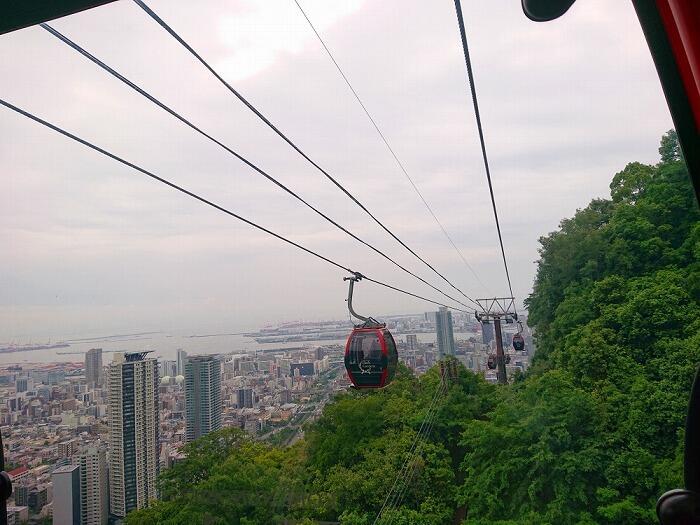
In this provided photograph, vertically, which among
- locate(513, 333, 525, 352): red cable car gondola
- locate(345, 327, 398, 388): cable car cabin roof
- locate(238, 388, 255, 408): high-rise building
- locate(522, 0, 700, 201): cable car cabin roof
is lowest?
locate(238, 388, 255, 408): high-rise building

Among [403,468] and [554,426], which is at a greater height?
[554,426]

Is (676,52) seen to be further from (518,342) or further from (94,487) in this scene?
(518,342)

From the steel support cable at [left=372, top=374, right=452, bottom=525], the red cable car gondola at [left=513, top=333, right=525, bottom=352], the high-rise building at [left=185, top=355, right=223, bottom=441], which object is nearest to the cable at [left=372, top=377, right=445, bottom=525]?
the steel support cable at [left=372, top=374, right=452, bottom=525]

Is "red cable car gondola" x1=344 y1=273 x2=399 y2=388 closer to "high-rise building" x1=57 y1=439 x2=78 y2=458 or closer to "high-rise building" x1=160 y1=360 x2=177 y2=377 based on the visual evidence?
"high-rise building" x1=57 y1=439 x2=78 y2=458

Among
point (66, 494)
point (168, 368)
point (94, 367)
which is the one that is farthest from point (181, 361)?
point (66, 494)

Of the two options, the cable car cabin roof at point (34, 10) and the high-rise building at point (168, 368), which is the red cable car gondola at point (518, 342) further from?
the cable car cabin roof at point (34, 10)

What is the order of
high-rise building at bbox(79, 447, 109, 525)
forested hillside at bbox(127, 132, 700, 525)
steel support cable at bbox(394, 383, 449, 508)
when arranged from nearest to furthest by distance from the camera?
high-rise building at bbox(79, 447, 109, 525)
forested hillside at bbox(127, 132, 700, 525)
steel support cable at bbox(394, 383, 449, 508)

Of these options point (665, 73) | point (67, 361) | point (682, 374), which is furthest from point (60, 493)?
point (682, 374)

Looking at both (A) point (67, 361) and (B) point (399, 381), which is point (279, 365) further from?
(A) point (67, 361)
